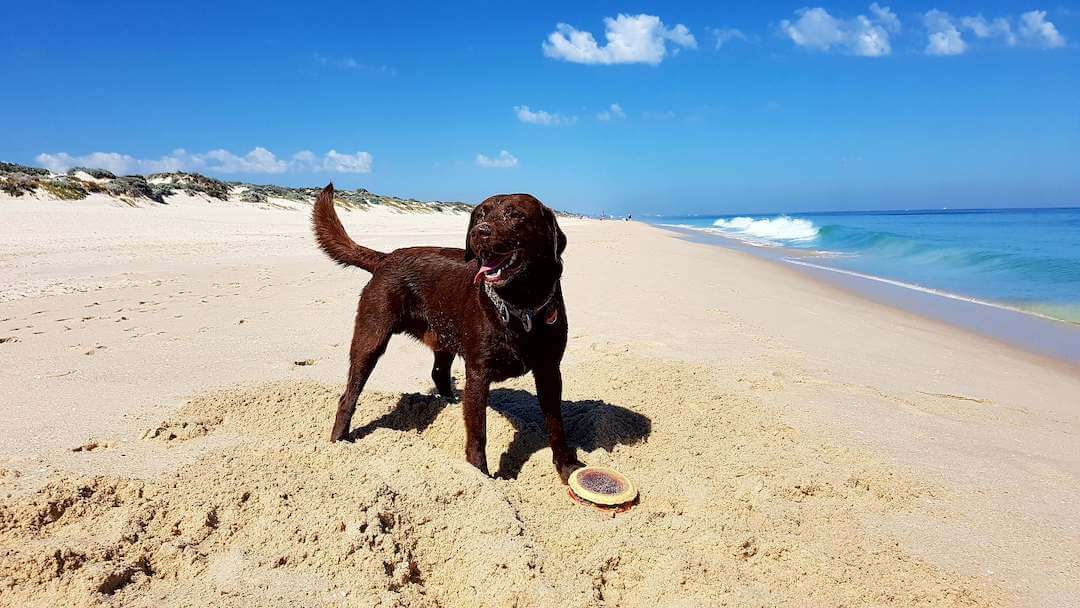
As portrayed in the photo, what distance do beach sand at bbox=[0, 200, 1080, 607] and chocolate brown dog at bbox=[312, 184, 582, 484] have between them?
34 centimetres

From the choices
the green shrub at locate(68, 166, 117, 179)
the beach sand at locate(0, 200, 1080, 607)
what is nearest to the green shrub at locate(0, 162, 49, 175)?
the green shrub at locate(68, 166, 117, 179)

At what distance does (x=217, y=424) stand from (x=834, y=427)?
4119mm

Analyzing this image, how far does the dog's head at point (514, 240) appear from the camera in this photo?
9.10ft

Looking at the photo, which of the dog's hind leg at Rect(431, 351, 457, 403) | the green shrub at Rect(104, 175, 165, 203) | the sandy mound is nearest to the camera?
the sandy mound

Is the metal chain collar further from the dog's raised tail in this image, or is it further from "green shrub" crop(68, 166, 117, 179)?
"green shrub" crop(68, 166, 117, 179)

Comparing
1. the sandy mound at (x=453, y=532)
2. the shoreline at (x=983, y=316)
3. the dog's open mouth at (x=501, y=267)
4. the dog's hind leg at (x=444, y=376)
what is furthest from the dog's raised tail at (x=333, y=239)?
the shoreline at (x=983, y=316)

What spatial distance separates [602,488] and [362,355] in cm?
183

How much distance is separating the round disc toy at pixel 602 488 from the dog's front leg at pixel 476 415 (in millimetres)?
541

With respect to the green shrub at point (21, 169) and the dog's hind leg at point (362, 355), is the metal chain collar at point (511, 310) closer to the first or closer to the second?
the dog's hind leg at point (362, 355)

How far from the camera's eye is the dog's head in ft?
9.10

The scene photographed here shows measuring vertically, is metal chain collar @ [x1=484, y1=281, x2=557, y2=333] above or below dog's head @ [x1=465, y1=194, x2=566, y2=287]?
below

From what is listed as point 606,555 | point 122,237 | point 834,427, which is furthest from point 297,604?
point 122,237

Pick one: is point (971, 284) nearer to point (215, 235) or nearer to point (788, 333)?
point (788, 333)

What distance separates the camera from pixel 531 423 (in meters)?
3.96
